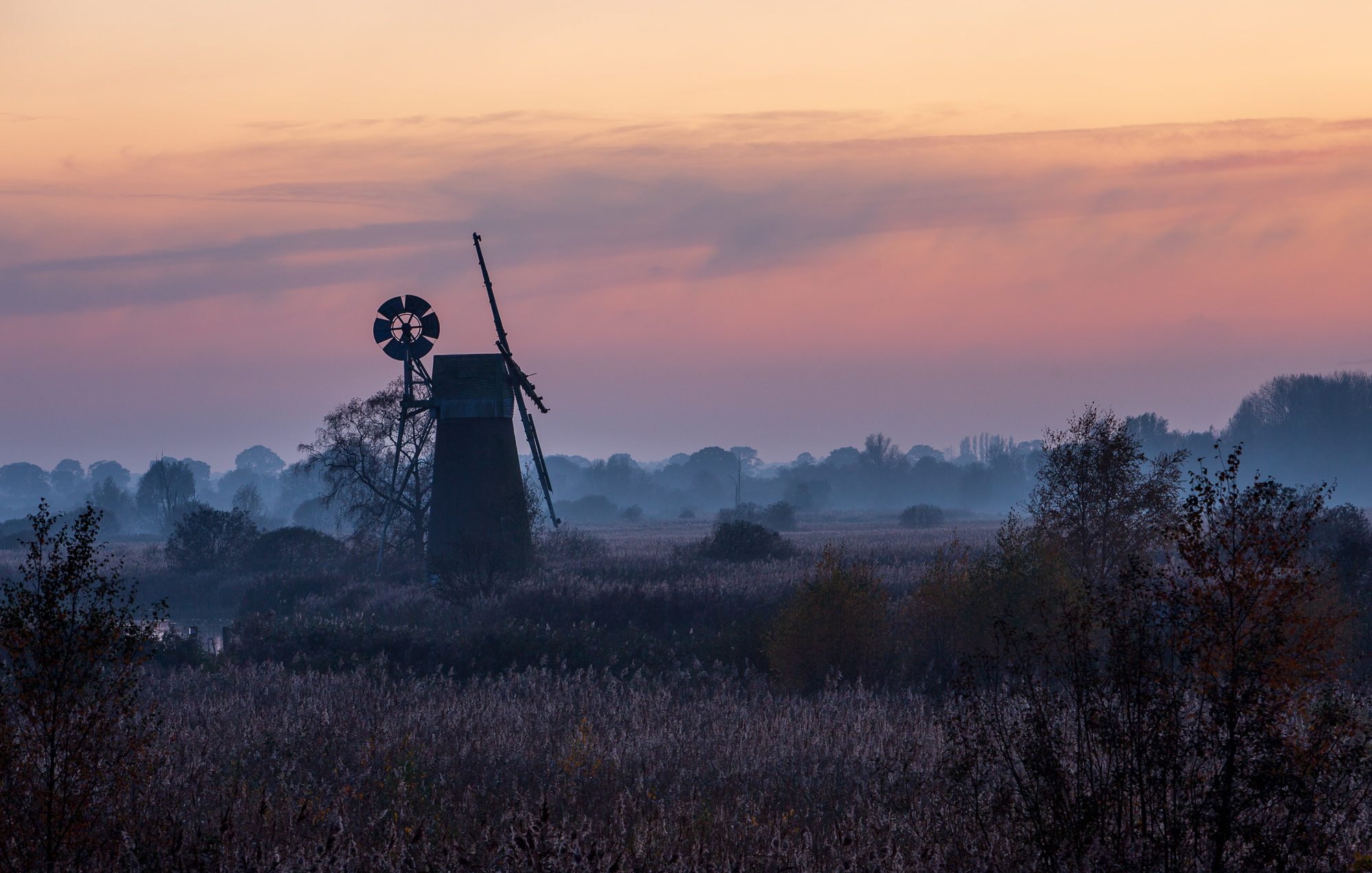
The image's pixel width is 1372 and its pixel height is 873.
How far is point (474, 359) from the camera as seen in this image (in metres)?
33.9

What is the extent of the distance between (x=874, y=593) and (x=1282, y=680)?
14292 millimetres

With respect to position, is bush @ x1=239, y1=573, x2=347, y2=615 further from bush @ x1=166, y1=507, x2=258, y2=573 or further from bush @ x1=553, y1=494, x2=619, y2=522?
bush @ x1=553, y1=494, x2=619, y2=522

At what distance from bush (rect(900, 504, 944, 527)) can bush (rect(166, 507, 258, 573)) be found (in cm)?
5855

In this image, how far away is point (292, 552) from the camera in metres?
44.2

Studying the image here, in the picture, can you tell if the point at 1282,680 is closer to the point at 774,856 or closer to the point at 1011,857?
the point at 1011,857

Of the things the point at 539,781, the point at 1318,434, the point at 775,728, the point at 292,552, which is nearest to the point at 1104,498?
the point at 775,728

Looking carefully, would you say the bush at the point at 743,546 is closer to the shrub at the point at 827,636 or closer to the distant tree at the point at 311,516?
the shrub at the point at 827,636

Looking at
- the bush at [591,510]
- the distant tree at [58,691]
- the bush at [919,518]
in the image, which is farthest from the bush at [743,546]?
the bush at [591,510]

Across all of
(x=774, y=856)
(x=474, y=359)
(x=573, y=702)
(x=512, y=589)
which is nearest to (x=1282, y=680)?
(x=774, y=856)

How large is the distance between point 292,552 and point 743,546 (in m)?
20.2

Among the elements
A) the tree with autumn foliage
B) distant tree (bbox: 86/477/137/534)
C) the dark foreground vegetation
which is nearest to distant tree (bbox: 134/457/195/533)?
distant tree (bbox: 86/477/137/534)

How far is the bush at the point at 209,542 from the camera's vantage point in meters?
45.2

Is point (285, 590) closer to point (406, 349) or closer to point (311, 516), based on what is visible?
point (406, 349)

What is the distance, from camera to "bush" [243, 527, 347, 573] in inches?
1715
